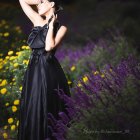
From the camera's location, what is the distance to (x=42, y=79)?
505 centimetres

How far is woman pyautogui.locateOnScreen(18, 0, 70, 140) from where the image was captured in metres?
5.00

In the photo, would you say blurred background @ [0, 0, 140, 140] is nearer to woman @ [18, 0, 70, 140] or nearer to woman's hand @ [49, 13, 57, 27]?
woman @ [18, 0, 70, 140]

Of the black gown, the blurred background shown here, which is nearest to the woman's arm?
the black gown

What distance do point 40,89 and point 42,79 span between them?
0.11m

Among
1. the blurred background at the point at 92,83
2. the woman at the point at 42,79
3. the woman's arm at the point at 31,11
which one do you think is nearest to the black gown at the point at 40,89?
the woman at the point at 42,79

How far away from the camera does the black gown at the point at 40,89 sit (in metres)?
5.02

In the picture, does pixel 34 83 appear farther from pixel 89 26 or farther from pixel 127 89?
pixel 89 26

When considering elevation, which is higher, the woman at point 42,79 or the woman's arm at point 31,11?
the woman's arm at point 31,11

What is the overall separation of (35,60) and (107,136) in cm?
152

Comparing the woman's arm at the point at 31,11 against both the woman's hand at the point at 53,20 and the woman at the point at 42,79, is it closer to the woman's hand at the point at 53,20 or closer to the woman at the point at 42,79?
the woman at the point at 42,79

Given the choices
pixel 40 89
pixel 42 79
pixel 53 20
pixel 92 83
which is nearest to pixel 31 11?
pixel 53 20

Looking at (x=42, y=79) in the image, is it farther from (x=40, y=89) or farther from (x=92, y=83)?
(x=92, y=83)

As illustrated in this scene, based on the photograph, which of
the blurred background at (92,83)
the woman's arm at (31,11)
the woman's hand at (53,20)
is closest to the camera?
the blurred background at (92,83)

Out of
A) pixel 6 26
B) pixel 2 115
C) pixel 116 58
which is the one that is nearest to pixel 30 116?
pixel 2 115
